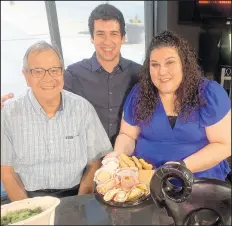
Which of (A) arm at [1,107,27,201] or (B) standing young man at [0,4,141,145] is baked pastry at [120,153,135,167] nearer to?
(B) standing young man at [0,4,141,145]

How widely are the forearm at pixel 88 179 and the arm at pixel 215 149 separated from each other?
311mm

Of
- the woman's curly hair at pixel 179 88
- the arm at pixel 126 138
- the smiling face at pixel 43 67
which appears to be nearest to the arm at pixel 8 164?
the smiling face at pixel 43 67

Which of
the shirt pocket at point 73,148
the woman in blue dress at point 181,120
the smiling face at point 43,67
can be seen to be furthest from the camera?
the woman in blue dress at point 181,120

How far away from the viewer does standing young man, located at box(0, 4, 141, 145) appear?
35.2 inches

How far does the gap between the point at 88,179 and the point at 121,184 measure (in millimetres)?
217

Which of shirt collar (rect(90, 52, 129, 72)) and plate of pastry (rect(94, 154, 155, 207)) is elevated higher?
shirt collar (rect(90, 52, 129, 72))

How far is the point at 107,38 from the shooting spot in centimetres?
90

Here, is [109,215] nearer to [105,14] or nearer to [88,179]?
[88,179]

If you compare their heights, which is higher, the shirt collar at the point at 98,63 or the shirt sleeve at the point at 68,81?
the shirt collar at the point at 98,63

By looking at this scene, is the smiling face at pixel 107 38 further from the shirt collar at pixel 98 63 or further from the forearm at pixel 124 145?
the forearm at pixel 124 145

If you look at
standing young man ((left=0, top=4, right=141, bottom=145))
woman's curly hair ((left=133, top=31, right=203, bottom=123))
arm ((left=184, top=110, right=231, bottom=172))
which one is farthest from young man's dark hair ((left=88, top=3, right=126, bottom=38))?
arm ((left=184, top=110, right=231, bottom=172))

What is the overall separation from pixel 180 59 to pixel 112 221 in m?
0.53

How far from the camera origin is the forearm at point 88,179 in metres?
0.90

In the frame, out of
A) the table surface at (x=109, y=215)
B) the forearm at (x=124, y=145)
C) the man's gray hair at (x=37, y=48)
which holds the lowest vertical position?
the table surface at (x=109, y=215)
